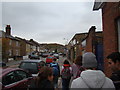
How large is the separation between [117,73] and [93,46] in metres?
7.85

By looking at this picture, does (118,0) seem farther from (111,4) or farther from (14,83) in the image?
(14,83)

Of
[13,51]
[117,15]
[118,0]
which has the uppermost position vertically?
[118,0]

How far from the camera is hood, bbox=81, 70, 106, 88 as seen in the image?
5.25ft

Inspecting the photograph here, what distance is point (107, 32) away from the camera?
250 inches

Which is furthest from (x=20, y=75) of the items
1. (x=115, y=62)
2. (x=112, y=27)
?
(x=112, y=27)

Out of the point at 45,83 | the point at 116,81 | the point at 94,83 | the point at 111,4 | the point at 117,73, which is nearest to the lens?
the point at 94,83

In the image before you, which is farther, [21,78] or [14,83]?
[21,78]

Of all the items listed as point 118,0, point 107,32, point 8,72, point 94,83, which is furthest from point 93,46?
point 94,83

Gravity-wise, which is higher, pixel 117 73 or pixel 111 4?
pixel 111 4

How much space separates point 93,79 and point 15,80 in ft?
11.5

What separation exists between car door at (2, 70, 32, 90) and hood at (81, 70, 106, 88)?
298 cm

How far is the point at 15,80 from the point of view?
4387 millimetres

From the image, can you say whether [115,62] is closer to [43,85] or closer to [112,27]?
[43,85]

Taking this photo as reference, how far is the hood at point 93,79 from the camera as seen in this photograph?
1600 millimetres
